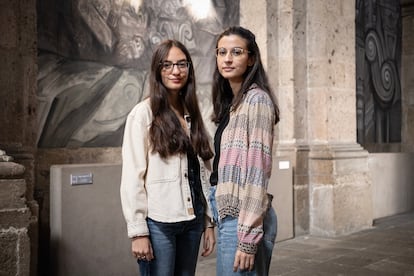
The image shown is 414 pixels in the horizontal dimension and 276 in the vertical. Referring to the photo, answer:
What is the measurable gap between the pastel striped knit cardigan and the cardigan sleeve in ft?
1.11

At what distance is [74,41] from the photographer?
18.4 feet

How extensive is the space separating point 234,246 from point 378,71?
9.10 metres

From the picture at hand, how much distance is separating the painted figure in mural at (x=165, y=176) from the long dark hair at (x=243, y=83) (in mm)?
169

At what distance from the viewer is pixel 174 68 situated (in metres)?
2.42

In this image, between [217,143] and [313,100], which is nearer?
[217,143]

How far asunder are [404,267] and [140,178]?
3901 mm

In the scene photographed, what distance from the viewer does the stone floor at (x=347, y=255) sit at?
5164mm

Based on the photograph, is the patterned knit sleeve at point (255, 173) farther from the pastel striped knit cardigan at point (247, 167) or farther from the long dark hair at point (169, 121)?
the long dark hair at point (169, 121)

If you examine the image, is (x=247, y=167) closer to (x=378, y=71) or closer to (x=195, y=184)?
(x=195, y=184)

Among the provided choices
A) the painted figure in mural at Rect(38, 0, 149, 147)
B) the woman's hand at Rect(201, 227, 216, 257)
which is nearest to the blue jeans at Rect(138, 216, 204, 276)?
the woman's hand at Rect(201, 227, 216, 257)

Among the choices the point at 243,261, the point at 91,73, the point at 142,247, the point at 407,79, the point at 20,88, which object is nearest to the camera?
the point at 243,261

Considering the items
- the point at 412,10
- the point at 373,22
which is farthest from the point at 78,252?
the point at 412,10

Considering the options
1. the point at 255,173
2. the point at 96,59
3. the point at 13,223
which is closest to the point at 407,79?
the point at 96,59

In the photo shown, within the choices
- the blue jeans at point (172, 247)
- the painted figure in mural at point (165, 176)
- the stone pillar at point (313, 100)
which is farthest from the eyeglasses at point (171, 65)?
the stone pillar at point (313, 100)
